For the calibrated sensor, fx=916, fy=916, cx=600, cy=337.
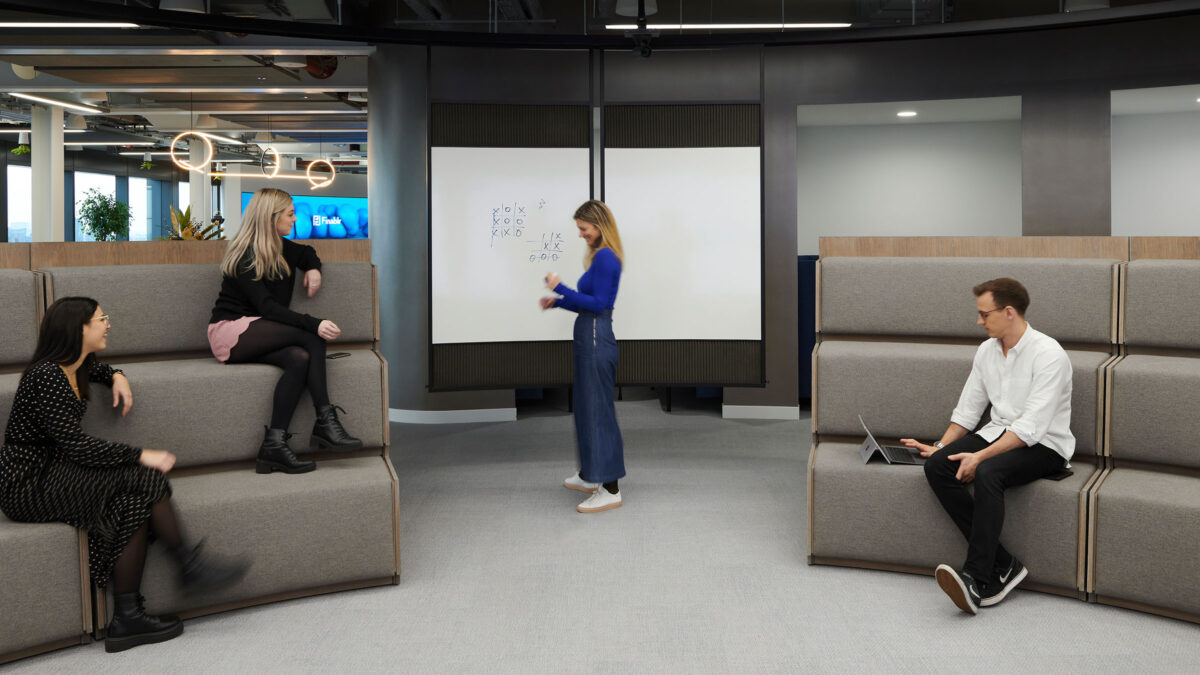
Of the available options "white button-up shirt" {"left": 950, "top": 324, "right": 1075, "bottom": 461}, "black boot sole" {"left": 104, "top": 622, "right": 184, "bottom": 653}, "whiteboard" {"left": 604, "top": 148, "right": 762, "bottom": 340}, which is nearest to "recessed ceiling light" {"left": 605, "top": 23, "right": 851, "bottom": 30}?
"whiteboard" {"left": 604, "top": 148, "right": 762, "bottom": 340}

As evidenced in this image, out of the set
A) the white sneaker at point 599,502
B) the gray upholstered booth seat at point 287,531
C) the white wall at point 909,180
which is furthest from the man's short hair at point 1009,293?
the white wall at point 909,180

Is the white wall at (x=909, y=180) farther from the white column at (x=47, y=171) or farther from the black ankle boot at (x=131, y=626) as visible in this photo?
the white column at (x=47, y=171)

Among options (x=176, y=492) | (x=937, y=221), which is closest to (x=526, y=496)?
(x=176, y=492)

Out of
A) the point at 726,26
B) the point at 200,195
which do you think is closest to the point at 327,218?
the point at 200,195

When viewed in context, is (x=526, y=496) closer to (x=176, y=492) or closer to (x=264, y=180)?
(x=176, y=492)

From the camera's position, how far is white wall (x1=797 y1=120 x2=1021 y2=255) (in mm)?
9102

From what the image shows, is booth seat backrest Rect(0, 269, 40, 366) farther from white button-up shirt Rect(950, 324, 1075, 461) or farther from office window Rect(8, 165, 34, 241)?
office window Rect(8, 165, 34, 241)

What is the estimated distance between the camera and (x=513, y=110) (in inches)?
227

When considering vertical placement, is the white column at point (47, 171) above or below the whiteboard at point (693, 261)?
above

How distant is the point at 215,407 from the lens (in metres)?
3.65

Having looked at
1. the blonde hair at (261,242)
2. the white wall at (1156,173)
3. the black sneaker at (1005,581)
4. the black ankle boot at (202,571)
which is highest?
the white wall at (1156,173)

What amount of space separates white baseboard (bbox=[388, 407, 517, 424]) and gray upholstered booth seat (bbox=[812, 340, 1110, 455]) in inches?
148

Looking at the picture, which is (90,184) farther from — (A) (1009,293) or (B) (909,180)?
(A) (1009,293)

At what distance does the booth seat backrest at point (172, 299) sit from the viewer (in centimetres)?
367
